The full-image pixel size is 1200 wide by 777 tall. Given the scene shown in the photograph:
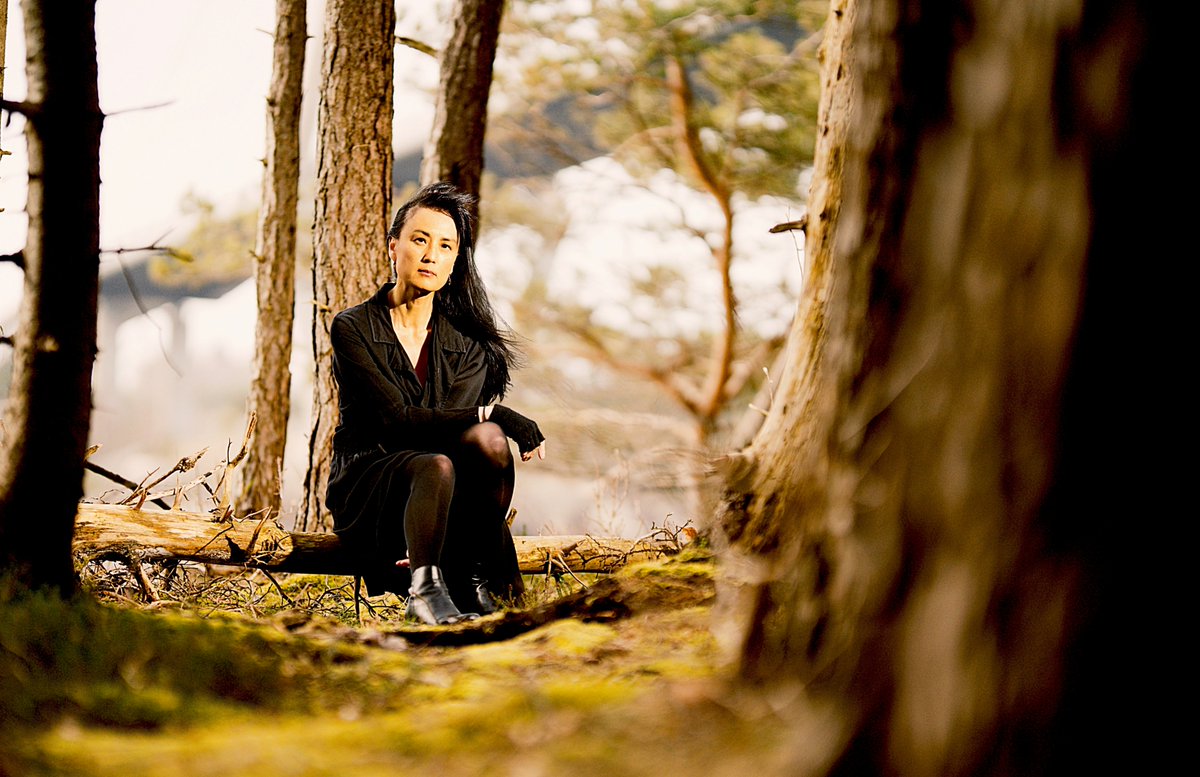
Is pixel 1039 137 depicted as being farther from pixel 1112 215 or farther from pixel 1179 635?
pixel 1179 635

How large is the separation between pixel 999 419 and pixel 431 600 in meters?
2.13

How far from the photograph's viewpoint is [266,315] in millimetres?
6523

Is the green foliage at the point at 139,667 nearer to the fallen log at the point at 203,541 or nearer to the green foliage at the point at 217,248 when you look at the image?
the fallen log at the point at 203,541

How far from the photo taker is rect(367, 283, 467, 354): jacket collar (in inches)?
139

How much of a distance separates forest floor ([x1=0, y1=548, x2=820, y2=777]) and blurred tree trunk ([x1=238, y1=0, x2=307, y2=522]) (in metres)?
3.77

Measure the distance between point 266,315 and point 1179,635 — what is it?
610 centimetres

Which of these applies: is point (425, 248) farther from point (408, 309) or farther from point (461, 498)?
point (461, 498)

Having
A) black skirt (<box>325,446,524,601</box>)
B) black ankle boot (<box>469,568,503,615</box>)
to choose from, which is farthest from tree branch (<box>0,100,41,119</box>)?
black ankle boot (<box>469,568,503,615</box>)

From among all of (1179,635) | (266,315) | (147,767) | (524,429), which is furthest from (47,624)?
(266,315)

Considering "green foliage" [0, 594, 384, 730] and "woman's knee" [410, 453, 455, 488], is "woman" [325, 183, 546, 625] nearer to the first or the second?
"woman's knee" [410, 453, 455, 488]

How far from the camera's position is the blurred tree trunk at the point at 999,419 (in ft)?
4.20

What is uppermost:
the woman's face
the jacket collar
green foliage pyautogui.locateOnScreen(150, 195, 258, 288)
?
green foliage pyautogui.locateOnScreen(150, 195, 258, 288)

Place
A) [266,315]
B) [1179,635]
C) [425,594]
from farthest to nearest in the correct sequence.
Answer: [266,315] < [425,594] < [1179,635]

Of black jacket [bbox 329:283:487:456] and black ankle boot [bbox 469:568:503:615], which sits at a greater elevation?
black jacket [bbox 329:283:487:456]
